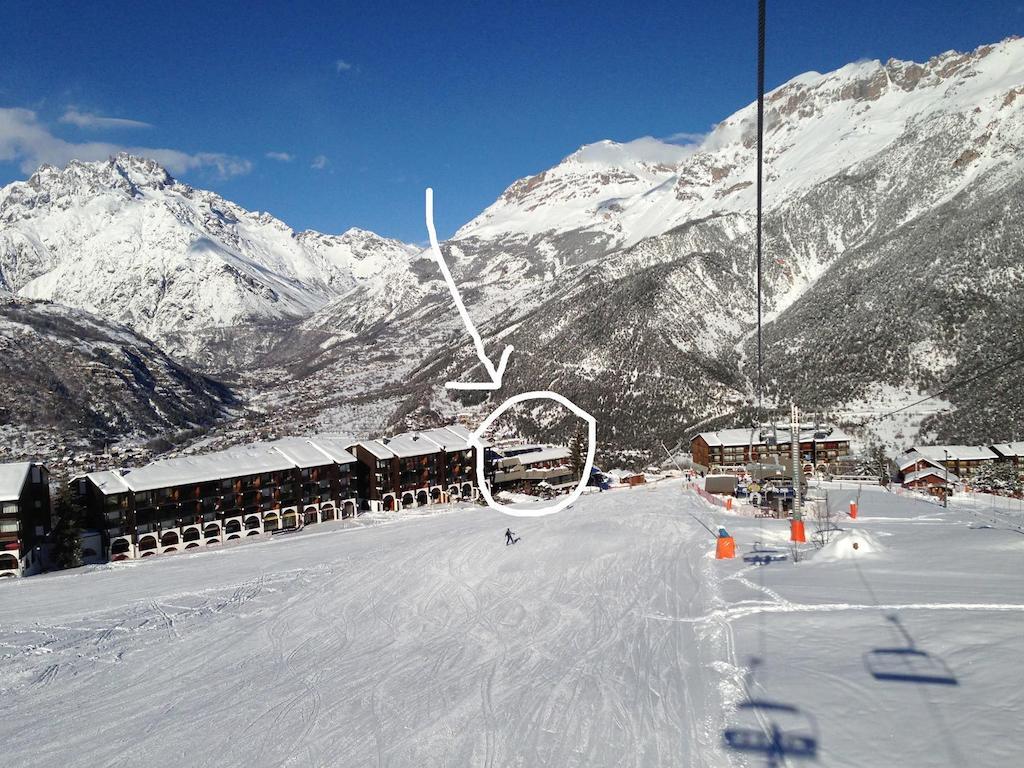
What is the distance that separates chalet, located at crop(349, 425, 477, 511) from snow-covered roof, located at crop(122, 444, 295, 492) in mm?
6234

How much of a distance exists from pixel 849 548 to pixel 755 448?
44.9 m

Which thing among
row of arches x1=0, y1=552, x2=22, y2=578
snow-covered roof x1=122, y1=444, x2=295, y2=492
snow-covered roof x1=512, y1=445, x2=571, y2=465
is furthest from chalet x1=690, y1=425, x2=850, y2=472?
row of arches x1=0, y1=552, x2=22, y2=578

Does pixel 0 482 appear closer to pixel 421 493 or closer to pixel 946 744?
pixel 421 493

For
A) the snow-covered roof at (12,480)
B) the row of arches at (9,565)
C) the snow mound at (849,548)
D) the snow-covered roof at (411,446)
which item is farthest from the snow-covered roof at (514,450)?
the snow mound at (849,548)

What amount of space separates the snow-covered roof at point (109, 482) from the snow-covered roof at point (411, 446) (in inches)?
687

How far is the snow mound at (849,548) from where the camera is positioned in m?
19.8

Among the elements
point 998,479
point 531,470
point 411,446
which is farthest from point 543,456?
point 998,479

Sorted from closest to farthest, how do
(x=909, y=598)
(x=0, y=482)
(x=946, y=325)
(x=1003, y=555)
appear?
1. (x=909, y=598)
2. (x=1003, y=555)
3. (x=0, y=482)
4. (x=946, y=325)

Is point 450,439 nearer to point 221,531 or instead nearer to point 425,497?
point 425,497

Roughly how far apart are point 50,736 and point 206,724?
294cm

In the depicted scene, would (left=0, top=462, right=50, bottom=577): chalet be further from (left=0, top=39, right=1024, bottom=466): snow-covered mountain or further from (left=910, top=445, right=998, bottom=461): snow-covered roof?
(left=910, top=445, right=998, bottom=461): snow-covered roof

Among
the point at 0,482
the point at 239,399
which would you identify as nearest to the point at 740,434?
the point at 0,482

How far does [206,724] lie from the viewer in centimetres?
1194

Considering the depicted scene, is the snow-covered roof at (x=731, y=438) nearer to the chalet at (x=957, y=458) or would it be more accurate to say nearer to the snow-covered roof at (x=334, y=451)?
the chalet at (x=957, y=458)
